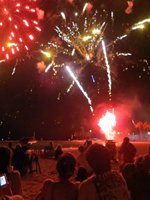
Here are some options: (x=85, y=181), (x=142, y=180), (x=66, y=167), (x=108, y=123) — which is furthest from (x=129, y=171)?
(x=108, y=123)

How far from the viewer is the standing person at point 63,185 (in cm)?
395

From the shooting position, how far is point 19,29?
12.7 m

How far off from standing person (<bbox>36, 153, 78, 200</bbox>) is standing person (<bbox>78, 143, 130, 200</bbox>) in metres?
0.17

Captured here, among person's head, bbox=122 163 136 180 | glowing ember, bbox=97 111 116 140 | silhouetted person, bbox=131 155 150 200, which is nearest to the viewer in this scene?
silhouetted person, bbox=131 155 150 200

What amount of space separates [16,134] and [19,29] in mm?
45313

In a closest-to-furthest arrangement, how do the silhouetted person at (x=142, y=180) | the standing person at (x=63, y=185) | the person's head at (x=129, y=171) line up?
the standing person at (x=63, y=185), the silhouetted person at (x=142, y=180), the person's head at (x=129, y=171)

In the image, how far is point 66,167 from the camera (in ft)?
13.1

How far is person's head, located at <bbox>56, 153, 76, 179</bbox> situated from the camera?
399cm

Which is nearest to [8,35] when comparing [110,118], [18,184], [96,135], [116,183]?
[18,184]

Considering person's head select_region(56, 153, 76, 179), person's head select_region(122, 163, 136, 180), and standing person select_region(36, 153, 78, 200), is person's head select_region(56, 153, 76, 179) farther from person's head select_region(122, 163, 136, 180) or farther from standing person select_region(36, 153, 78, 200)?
person's head select_region(122, 163, 136, 180)

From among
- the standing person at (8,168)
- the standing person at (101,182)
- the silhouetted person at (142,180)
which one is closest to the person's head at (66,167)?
the standing person at (101,182)

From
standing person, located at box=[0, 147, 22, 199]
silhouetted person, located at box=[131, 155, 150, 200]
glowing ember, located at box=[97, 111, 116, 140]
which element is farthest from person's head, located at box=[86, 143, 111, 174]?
glowing ember, located at box=[97, 111, 116, 140]

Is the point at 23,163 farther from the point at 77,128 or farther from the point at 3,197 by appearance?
the point at 77,128

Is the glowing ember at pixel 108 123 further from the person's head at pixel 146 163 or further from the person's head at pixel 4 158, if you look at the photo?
the person's head at pixel 4 158
